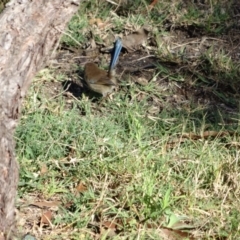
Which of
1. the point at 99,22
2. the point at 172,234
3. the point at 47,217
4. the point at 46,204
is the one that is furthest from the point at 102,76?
the point at 172,234

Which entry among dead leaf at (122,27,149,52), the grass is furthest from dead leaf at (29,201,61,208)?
dead leaf at (122,27,149,52)

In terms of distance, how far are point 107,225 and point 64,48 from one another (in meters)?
2.13

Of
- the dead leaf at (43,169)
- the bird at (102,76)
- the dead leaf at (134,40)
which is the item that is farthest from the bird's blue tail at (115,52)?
the dead leaf at (43,169)

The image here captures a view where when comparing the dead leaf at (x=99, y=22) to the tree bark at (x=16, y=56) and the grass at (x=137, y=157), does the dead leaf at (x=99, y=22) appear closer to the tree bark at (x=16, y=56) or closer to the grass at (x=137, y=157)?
the grass at (x=137, y=157)

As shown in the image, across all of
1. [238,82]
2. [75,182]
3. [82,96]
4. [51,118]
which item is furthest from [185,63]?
[75,182]

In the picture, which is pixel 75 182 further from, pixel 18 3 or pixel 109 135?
pixel 18 3

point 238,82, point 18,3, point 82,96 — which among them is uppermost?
point 18,3

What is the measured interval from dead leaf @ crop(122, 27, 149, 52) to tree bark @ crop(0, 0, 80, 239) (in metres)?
1.29

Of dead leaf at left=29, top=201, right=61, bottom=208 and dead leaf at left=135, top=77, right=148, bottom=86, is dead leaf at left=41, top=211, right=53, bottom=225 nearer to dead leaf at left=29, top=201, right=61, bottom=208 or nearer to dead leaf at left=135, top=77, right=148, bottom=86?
dead leaf at left=29, top=201, right=61, bottom=208

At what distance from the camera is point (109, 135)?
4695 mm

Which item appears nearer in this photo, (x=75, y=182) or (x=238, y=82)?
(x=75, y=182)

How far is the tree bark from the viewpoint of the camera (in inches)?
137

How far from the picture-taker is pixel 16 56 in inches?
151

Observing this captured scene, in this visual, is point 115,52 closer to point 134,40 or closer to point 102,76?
point 102,76
